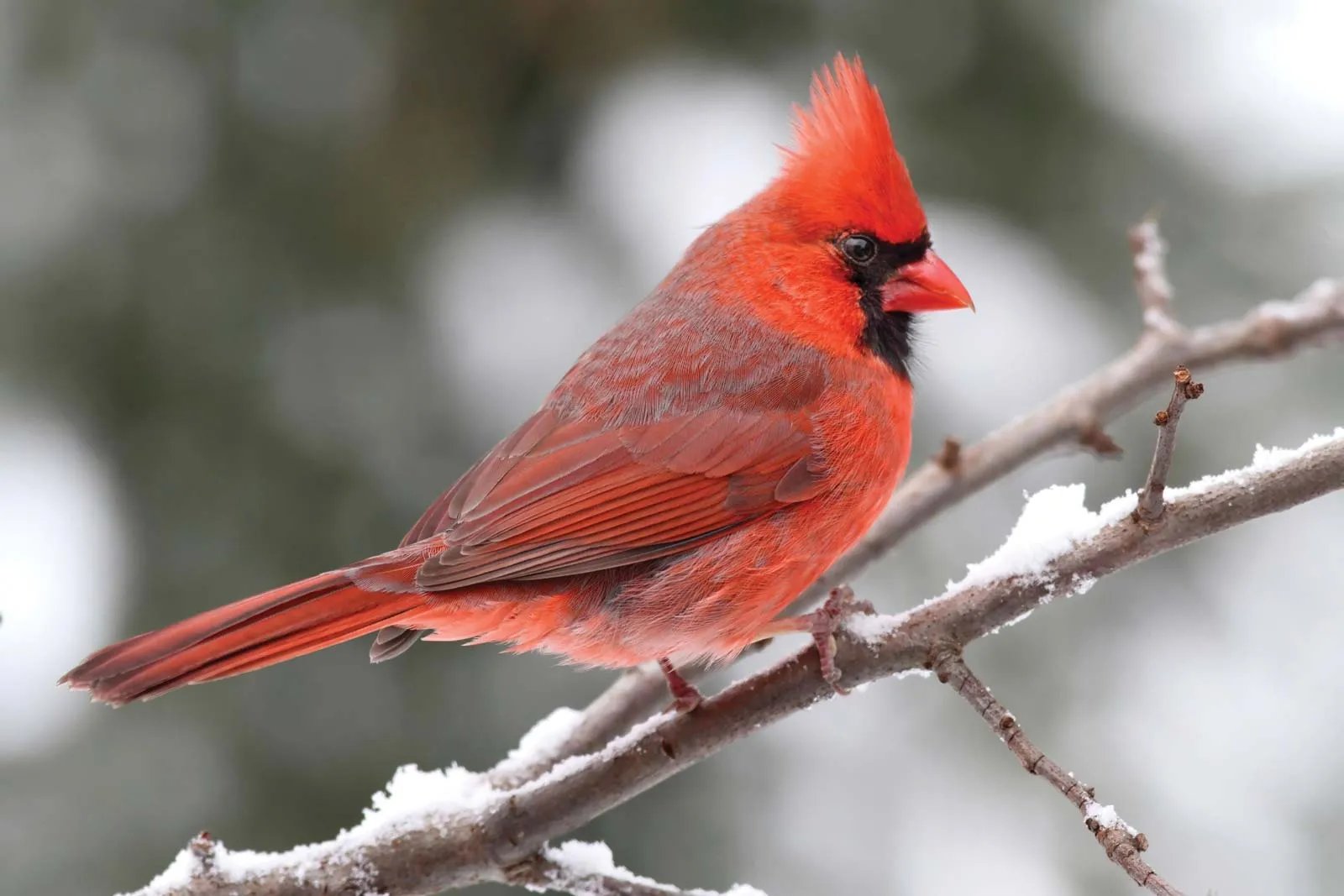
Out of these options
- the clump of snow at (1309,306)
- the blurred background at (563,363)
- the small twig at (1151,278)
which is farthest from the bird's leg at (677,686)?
the clump of snow at (1309,306)

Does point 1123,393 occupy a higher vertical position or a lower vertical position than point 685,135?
lower

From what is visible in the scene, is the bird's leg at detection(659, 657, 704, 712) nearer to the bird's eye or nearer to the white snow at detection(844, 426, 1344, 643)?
the white snow at detection(844, 426, 1344, 643)

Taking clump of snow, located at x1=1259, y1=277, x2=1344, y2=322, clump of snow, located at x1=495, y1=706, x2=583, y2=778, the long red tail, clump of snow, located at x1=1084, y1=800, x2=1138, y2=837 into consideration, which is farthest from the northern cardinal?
clump of snow, located at x1=1259, y1=277, x2=1344, y2=322

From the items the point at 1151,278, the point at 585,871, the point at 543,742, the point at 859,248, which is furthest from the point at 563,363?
the point at 585,871

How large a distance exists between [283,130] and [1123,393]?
7.01 ft

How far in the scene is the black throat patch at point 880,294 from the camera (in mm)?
2617

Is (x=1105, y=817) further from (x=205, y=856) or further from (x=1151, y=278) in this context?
(x=1151, y=278)

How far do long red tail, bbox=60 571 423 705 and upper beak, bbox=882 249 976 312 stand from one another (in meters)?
1.10

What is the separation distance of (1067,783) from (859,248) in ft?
4.07

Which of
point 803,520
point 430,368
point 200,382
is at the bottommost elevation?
point 803,520

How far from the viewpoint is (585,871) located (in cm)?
197

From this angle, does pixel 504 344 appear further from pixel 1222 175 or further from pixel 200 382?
pixel 1222 175

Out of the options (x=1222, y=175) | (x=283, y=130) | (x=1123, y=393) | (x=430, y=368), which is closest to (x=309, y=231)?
(x=283, y=130)

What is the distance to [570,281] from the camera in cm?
347
